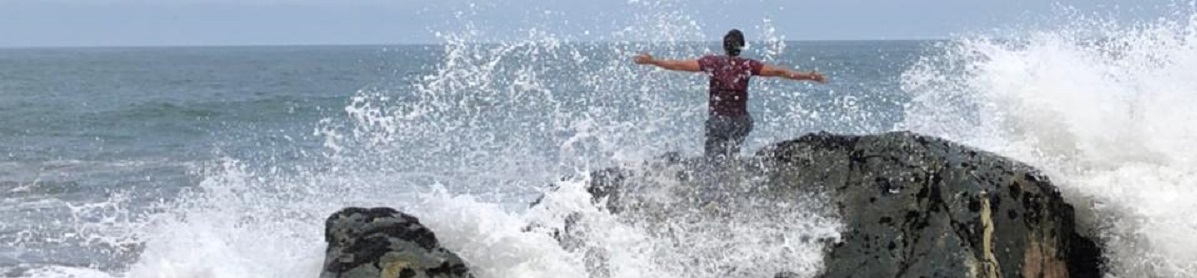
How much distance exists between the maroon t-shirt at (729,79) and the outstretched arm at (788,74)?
4 cm

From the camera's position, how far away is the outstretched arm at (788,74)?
323 inches

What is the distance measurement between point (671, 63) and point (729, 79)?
0.43 meters

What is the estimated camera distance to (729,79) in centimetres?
852

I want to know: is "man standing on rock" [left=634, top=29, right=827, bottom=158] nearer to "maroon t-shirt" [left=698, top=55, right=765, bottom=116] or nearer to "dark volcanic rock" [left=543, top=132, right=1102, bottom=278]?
"maroon t-shirt" [left=698, top=55, right=765, bottom=116]

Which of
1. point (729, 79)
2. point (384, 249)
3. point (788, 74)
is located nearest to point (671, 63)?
point (729, 79)

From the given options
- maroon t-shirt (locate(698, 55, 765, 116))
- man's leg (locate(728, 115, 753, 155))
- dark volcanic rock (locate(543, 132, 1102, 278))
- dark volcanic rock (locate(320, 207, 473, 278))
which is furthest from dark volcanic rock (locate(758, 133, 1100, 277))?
dark volcanic rock (locate(320, 207, 473, 278))

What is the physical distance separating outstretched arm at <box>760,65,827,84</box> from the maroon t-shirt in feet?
0.14

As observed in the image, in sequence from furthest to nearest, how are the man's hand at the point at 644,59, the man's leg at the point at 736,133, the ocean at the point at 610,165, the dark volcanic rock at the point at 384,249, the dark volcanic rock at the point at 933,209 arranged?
the man's leg at the point at 736,133 < the man's hand at the point at 644,59 < the ocean at the point at 610,165 < the dark volcanic rock at the point at 933,209 < the dark volcanic rock at the point at 384,249

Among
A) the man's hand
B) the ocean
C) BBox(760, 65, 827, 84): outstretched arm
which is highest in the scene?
the man's hand

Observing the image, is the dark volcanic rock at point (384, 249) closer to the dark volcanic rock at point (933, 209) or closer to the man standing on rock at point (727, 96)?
the dark volcanic rock at point (933, 209)

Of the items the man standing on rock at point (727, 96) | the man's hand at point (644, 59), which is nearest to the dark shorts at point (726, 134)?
the man standing on rock at point (727, 96)

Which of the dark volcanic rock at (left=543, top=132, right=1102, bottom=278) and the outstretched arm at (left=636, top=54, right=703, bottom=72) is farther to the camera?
the outstretched arm at (left=636, top=54, right=703, bottom=72)

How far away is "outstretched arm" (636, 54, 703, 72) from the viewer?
8.20 m

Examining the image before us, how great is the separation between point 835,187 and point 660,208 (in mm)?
938
